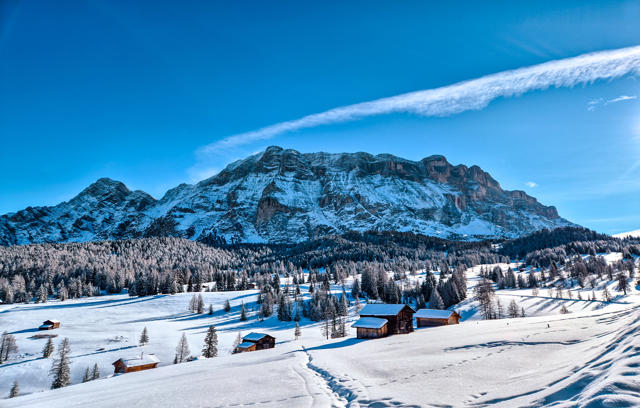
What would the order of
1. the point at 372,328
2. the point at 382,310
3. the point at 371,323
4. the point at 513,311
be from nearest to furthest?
the point at 372,328, the point at 371,323, the point at 382,310, the point at 513,311

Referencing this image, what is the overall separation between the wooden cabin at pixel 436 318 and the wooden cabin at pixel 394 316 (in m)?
8.31

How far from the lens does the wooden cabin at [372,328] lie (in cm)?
4703

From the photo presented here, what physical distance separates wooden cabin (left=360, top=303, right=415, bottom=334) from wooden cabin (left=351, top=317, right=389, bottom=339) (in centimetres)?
136

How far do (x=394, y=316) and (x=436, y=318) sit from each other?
41.2 feet

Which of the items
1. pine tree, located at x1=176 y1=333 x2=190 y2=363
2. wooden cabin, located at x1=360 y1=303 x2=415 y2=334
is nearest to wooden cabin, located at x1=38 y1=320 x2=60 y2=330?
pine tree, located at x1=176 y1=333 x2=190 y2=363

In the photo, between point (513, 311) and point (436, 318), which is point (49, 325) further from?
point (513, 311)

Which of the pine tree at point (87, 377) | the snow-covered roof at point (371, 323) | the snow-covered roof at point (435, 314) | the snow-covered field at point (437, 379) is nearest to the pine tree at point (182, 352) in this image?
the pine tree at point (87, 377)

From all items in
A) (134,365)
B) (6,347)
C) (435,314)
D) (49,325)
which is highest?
(435,314)

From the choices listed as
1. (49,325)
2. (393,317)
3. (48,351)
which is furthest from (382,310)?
(49,325)

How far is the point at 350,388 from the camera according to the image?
53.3 feet

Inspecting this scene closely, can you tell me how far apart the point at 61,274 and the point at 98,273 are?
18908mm

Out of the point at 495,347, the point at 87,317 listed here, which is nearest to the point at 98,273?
the point at 87,317

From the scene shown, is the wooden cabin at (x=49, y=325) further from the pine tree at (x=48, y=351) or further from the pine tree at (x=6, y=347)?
the pine tree at (x=48, y=351)

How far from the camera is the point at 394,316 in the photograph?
49781 millimetres
